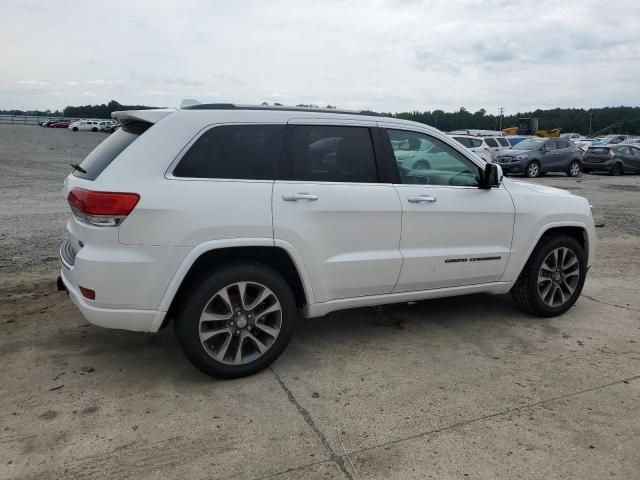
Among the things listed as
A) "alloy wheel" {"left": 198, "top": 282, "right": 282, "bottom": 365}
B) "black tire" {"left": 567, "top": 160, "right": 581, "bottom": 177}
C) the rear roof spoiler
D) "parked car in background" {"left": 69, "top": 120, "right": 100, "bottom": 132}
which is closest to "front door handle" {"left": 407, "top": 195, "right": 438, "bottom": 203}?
"alloy wheel" {"left": 198, "top": 282, "right": 282, "bottom": 365}

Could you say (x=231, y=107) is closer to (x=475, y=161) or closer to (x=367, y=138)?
(x=367, y=138)

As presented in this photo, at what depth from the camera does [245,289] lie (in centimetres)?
362

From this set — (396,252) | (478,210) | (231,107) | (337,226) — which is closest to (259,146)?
(231,107)

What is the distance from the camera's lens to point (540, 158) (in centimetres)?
2097

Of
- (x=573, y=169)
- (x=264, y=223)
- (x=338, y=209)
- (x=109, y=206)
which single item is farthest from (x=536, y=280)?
(x=573, y=169)

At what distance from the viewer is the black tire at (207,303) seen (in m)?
3.47

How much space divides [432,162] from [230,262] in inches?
76.8

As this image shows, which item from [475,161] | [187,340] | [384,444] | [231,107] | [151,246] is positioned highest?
[231,107]

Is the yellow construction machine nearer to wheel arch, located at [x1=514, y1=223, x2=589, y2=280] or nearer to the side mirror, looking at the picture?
wheel arch, located at [x1=514, y1=223, x2=589, y2=280]

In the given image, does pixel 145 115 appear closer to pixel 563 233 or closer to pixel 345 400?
pixel 345 400

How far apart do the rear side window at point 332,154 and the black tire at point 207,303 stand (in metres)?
0.74

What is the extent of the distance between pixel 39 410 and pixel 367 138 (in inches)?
113

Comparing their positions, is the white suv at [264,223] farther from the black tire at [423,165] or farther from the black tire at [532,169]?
the black tire at [532,169]

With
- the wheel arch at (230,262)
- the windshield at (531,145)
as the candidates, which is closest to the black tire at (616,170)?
the windshield at (531,145)
